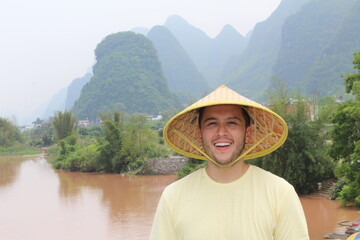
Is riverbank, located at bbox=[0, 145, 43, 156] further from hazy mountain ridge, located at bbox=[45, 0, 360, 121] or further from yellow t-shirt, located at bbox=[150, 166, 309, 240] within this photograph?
yellow t-shirt, located at bbox=[150, 166, 309, 240]

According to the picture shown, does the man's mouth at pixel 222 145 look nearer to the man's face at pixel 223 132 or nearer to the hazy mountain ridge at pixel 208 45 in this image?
the man's face at pixel 223 132

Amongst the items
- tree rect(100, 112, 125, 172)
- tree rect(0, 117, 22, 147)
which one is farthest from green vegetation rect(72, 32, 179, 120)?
tree rect(100, 112, 125, 172)

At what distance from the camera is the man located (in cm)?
111

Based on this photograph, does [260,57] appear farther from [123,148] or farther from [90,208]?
[90,208]

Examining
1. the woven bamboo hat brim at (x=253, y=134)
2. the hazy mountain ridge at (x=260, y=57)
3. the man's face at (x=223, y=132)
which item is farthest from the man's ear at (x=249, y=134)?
the hazy mountain ridge at (x=260, y=57)

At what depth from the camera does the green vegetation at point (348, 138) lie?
248 inches

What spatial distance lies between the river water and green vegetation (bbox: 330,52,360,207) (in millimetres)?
1319

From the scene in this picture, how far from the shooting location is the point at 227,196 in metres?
1.16

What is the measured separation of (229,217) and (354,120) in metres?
6.13

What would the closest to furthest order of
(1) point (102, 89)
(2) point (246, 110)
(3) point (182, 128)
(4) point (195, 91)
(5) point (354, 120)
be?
(2) point (246, 110) < (3) point (182, 128) < (5) point (354, 120) < (1) point (102, 89) < (4) point (195, 91)

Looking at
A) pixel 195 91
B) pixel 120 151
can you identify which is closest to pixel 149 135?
pixel 120 151

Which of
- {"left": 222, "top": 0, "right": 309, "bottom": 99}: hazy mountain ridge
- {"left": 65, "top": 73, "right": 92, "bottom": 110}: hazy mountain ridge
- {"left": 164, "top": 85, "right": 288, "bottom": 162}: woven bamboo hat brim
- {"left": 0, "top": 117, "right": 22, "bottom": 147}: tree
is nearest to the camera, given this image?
{"left": 164, "top": 85, "right": 288, "bottom": 162}: woven bamboo hat brim

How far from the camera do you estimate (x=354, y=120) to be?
668cm

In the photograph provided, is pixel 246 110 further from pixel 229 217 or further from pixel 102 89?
pixel 102 89
